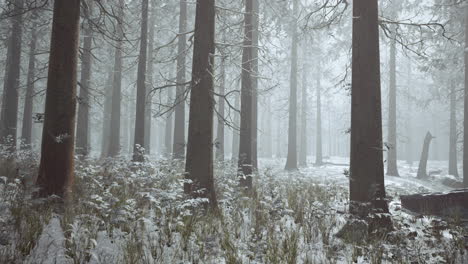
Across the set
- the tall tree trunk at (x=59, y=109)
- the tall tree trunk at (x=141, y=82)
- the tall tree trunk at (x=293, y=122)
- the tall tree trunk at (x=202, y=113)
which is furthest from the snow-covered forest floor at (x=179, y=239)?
the tall tree trunk at (x=293, y=122)

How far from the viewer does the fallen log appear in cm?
635

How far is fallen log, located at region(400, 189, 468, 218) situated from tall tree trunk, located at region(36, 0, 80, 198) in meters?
7.51

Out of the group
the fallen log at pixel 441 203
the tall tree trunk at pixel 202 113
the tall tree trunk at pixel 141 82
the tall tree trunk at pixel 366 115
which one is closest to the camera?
the tall tree trunk at pixel 366 115

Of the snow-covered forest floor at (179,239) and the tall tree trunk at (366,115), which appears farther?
the tall tree trunk at (366,115)

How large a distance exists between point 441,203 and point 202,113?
18.7 ft

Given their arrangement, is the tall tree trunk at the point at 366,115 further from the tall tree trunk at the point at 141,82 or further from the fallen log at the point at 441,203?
the tall tree trunk at the point at 141,82

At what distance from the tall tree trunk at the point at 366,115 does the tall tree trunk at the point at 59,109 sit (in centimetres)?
511

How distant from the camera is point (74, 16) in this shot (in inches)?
210

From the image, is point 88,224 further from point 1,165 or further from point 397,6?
point 397,6

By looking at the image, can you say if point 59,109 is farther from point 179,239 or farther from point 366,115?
point 366,115

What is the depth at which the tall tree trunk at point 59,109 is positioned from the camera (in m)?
5.17

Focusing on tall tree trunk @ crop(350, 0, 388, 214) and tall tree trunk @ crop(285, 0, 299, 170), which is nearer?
tall tree trunk @ crop(350, 0, 388, 214)

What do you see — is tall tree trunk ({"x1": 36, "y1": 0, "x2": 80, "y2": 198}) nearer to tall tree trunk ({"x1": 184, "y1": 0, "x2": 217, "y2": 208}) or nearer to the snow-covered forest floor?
the snow-covered forest floor

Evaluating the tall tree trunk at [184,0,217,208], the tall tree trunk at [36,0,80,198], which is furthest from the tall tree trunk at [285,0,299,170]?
the tall tree trunk at [36,0,80,198]
